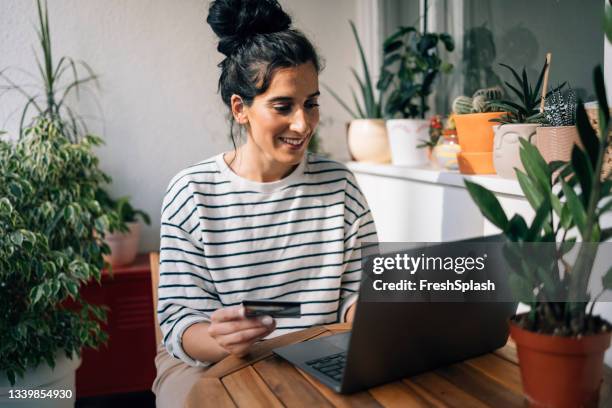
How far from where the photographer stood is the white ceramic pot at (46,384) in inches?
79.8

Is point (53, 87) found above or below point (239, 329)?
above

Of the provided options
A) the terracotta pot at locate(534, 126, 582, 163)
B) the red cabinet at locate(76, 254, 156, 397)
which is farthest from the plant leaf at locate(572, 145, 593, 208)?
the red cabinet at locate(76, 254, 156, 397)

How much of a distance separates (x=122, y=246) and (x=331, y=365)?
187cm

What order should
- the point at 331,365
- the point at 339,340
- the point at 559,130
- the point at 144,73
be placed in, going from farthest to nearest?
the point at 144,73, the point at 559,130, the point at 339,340, the point at 331,365

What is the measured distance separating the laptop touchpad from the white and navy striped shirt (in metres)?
0.36

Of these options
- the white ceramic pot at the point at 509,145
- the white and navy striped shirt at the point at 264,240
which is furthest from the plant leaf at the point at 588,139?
the white and navy striped shirt at the point at 264,240

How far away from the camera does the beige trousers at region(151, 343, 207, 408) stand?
1.28m

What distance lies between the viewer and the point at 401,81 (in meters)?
2.44

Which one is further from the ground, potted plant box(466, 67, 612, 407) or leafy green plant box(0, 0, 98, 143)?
leafy green plant box(0, 0, 98, 143)

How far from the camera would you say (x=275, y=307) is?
97cm

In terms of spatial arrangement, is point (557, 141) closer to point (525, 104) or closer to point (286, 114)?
point (525, 104)

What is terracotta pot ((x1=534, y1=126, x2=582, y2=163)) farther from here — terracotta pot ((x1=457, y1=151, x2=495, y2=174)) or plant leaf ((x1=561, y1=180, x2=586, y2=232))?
plant leaf ((x1=561, y1=180, x2=586, y2=232))

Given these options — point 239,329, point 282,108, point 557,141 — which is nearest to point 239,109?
point 282,108

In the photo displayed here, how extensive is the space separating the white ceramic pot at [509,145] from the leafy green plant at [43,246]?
4.79ft
